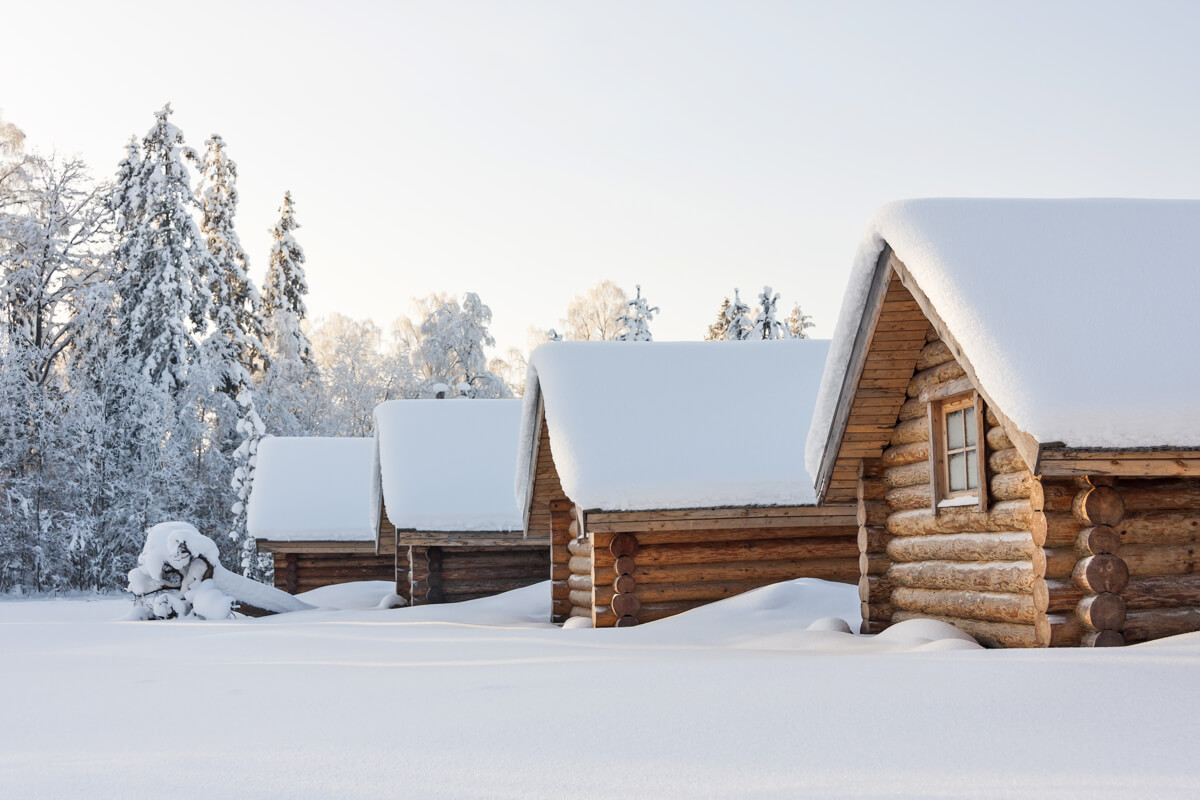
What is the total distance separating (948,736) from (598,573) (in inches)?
331

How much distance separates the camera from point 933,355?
9930 millimetres

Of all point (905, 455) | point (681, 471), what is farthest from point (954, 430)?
point (681, 471)

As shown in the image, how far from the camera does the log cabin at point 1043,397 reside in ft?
24.4

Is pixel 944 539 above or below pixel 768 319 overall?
below

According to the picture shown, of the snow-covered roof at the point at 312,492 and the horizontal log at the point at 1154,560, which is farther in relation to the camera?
the snow-covered roof at the point at 312,492

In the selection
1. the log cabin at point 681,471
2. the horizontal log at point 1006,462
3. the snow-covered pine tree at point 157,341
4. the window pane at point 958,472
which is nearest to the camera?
the horizontal log at point 1006,462

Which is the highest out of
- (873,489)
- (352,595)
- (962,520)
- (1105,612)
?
(873,489)

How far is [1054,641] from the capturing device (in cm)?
816

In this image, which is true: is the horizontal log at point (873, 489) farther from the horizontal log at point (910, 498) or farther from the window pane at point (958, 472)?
the window pane at point (958, 472)

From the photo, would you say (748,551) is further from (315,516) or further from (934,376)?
(315,516)

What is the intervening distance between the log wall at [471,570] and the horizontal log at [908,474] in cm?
1001

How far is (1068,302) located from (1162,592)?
7.33 feet

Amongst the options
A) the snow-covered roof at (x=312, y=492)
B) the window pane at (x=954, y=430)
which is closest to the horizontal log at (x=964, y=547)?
the window pane at (x=954, y=430)

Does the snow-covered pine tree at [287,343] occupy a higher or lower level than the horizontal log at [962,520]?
higher
